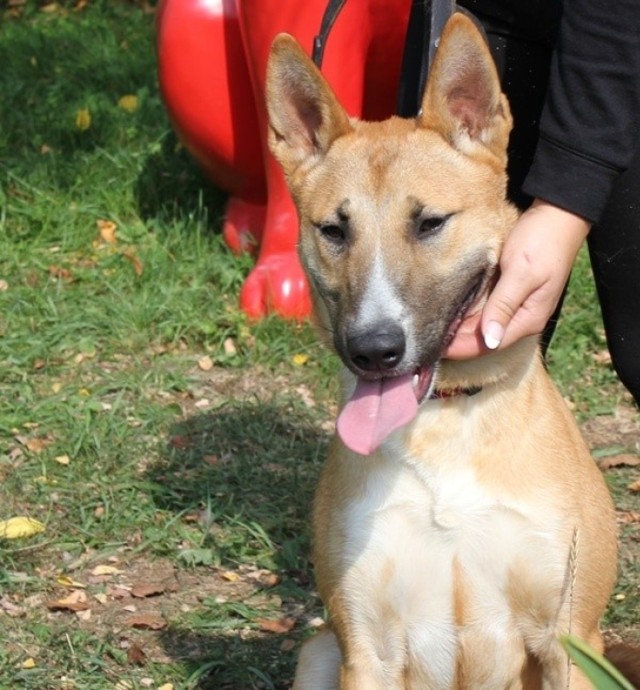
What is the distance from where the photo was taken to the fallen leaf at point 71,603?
14.4 ft

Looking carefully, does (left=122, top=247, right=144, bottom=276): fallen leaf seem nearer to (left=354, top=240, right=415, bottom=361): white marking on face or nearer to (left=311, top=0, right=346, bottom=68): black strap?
(left=311, top=0, right=346, bottom=68): black strap

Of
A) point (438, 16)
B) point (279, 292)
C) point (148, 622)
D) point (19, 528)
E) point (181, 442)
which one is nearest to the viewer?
point (438, 16)

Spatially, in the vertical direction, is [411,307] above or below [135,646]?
above

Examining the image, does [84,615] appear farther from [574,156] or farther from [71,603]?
[574,156]

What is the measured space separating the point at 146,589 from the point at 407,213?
1.81m

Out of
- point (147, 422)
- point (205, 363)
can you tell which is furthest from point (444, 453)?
point (205, 363)

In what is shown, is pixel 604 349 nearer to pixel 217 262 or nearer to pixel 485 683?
pixel 217 262

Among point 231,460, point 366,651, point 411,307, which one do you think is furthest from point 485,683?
point 231,460

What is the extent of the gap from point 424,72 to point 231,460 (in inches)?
76.9

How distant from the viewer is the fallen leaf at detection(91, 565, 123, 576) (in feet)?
15.1

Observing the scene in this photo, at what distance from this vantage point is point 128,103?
27.7 feet

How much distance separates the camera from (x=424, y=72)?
3.76 meters

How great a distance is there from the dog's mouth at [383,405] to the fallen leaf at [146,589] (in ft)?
5.02

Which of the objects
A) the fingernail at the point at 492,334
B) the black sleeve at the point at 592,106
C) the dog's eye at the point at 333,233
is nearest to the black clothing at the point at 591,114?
the black sleeve at the point at 592,106
